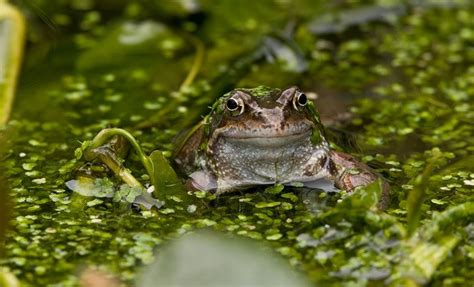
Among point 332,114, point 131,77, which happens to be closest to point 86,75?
point 131,77

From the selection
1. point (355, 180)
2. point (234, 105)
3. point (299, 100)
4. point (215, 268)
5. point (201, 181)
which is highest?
point (299, 100)

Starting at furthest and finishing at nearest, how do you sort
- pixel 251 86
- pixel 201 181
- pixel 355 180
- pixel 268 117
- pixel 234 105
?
pixel 251 86 → pixel 201 181 → pixel 355 180 → pixel 234 105 → pixel 268 117

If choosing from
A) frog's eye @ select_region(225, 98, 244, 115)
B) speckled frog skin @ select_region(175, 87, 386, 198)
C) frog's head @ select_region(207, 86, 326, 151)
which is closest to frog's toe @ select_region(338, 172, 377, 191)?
speckled frog skin @ select_region(175, 87, 386, 198)

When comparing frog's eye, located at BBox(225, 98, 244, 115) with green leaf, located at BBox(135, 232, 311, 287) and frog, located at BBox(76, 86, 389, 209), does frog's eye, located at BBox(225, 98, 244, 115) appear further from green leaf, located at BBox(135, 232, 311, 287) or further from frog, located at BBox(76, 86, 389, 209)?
green leaf, located at BBox(135, 232, 311, 287)

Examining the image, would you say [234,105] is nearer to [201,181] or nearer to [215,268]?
[201,181]

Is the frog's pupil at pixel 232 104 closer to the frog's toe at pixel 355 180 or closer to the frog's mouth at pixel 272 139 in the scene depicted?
the frog's mouth at pixel 272 139

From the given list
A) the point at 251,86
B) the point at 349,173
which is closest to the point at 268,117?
the point at 349,173

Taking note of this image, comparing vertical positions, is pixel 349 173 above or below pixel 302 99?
below

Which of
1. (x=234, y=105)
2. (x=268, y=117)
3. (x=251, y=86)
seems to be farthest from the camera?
(x=251, y=86)
